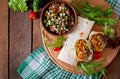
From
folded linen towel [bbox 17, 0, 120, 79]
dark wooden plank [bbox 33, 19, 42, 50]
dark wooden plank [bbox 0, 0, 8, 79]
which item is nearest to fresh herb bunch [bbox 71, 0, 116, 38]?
folded linen towel [bbox 17, 0, 120, 79]

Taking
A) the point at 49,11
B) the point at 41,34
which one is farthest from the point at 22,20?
the point at 49,11

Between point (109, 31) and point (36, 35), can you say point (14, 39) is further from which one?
point (109, 31)

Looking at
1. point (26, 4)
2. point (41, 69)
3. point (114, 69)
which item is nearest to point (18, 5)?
point (26, 4)

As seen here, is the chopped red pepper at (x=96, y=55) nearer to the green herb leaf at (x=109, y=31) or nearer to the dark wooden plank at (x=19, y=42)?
the green herb leaf at (x=109, y=31)

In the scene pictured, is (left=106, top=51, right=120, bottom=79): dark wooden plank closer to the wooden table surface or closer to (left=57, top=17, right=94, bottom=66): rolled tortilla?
(left=57, top=17, right=94, bottom=66): rolled tortilla

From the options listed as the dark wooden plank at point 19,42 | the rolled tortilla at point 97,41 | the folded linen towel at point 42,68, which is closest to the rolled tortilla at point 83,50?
the rolled tortilla at point 97,41

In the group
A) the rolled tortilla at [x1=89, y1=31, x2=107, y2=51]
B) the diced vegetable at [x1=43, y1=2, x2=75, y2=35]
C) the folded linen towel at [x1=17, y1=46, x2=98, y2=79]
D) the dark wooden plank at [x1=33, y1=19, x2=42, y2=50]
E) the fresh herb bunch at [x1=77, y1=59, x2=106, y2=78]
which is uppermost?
the diced vegetable at [x1=43, y1=2, x2=75, y2=35]
